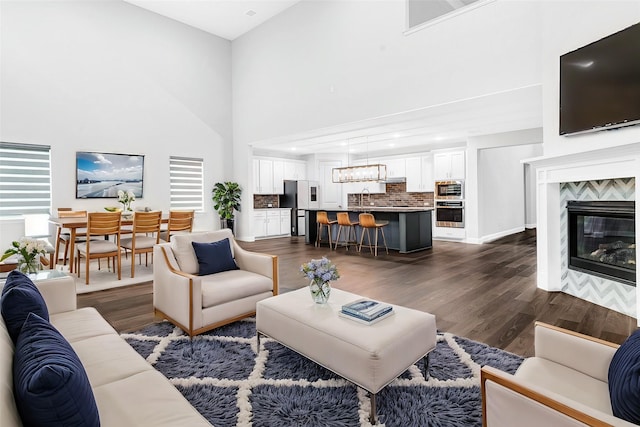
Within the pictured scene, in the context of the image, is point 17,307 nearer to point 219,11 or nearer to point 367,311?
point 367,311

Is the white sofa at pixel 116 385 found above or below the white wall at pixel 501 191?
below

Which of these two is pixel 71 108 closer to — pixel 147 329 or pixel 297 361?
pixel 147 329

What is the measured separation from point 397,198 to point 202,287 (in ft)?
26.6

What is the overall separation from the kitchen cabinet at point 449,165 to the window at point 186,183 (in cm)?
→ 607

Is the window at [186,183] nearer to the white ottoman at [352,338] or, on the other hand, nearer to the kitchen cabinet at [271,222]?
the kitchen cabinet at [271,222]

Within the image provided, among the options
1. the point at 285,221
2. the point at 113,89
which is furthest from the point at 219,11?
the point at 285,221

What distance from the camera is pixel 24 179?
6.01 metres

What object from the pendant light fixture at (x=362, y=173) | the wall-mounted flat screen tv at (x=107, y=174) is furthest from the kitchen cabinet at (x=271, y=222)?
the wall-mounted flat screen tv at (x=107, y=174)

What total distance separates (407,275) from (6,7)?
7.98 m

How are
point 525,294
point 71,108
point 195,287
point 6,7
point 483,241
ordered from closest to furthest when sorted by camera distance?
point 195,287, point 525,294, point 6,7, point 71,108, point 483,241

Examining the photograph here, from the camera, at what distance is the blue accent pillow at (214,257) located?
3.21 meters

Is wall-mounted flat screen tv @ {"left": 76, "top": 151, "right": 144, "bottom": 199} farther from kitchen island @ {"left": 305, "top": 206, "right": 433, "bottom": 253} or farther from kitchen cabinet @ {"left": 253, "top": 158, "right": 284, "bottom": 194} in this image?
kitchen island @ {"left": 305, "top": 206, "right": 433, "bottom": 253}

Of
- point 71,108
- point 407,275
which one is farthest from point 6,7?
point 407,275

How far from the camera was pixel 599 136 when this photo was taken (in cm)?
336
